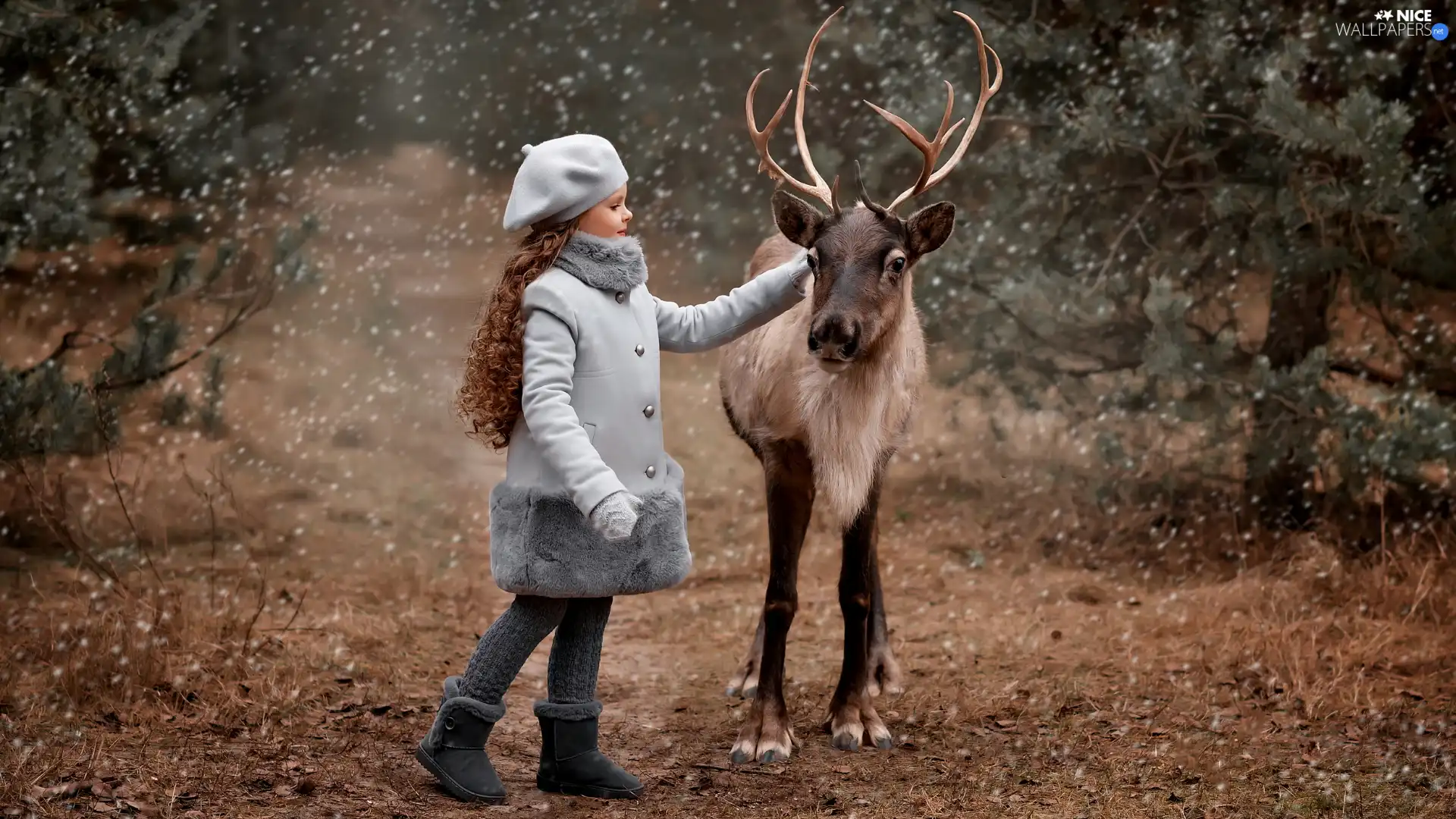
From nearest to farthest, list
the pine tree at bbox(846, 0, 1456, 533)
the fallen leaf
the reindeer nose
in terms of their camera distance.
Result: the fallen leaf, the reindeer nose, the pine tree at bbox(846, 0, 1456, 533)

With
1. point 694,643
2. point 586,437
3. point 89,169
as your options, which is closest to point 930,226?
point 586,437

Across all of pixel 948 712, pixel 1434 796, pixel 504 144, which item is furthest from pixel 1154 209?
pixel 504 144

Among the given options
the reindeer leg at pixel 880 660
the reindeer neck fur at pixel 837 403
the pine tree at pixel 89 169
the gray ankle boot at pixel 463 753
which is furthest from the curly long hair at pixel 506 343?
the pine tree at pixel 89 169

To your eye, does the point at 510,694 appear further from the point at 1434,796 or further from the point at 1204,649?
the point at 1434,796

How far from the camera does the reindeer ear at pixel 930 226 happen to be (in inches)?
181

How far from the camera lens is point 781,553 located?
506 centimetres

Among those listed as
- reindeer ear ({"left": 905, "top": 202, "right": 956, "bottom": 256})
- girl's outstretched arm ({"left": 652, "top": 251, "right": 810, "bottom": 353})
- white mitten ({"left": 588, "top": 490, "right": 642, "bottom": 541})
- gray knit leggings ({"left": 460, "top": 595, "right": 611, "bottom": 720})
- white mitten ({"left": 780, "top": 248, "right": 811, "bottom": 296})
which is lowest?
gray knit leggings ({"left": 460, "top": 595, "right": 611, "bottom": 720})

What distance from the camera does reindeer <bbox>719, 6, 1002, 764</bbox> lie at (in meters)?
4.55

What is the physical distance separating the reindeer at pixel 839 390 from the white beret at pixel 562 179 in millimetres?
701

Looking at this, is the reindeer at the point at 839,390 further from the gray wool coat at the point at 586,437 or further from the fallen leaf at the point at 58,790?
the fallen leaf at the point at 58,790

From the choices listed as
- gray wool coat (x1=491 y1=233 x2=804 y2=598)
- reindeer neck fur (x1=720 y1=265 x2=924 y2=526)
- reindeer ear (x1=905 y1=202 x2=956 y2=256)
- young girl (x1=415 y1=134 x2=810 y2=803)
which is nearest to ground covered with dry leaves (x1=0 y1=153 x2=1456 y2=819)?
young girl (x1=415 y1=134 x2=810 y2=803)

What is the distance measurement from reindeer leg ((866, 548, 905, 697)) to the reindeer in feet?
1.65

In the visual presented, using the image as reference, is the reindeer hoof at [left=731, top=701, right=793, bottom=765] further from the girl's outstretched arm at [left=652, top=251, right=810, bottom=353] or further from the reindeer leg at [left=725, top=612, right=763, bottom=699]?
the girl's outstretched arm at [left=652, top=251, right=810, bottom=353]

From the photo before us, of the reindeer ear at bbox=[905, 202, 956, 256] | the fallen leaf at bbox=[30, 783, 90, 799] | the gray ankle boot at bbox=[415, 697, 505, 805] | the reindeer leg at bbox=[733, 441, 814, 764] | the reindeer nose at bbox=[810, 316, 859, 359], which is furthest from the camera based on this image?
the reindeer leg at bbox=[733, 441, 814, 764]
